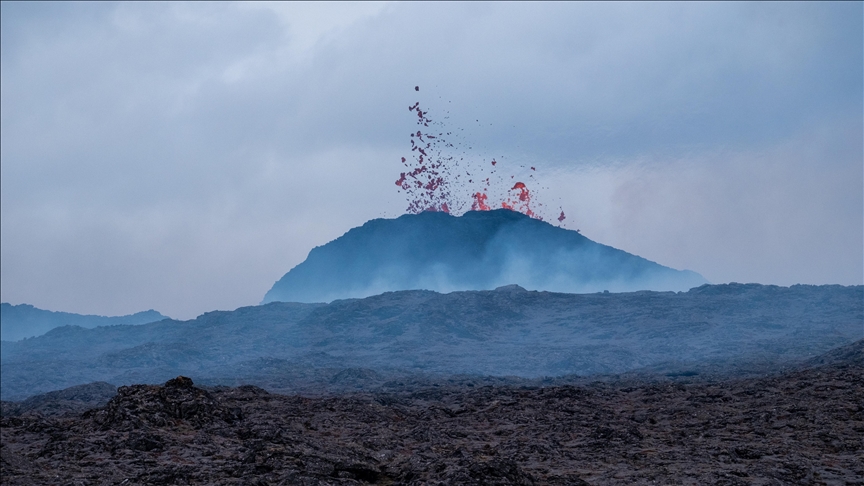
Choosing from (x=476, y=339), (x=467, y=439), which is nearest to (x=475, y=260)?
(x=476, y=339)

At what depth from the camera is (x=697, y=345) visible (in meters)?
67.8

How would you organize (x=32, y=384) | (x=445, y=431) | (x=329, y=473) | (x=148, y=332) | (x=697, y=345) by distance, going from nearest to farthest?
(x=329, y=473) < (x=445, y=431) < (x=697, y=345) < (x=32, y=384) < (x=148, y=332)

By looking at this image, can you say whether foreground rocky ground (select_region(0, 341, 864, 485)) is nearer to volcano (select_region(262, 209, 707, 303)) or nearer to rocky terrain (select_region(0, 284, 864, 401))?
rocky terrain (select_region(0, 284, 864, 401))

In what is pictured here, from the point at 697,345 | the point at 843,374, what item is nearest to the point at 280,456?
the point at 843,374

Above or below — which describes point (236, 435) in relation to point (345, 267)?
below

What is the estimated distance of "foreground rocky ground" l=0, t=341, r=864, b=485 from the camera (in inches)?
648

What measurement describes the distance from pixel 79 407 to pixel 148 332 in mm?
77726

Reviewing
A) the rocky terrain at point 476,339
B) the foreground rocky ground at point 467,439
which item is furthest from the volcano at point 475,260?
the foreground rocky ground at point 467,439

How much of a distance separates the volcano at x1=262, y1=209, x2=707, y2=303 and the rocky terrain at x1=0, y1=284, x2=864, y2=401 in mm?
36231

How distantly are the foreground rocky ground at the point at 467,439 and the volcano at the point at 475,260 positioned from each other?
4045 inches

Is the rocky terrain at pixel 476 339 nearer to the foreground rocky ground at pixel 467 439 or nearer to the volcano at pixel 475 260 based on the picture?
the foreground rocky ground at pixel 467 439

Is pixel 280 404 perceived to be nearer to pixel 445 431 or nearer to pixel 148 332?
pixel 445 431

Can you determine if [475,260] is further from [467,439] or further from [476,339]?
[467,439]

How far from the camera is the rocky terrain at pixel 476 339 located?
6016cm
